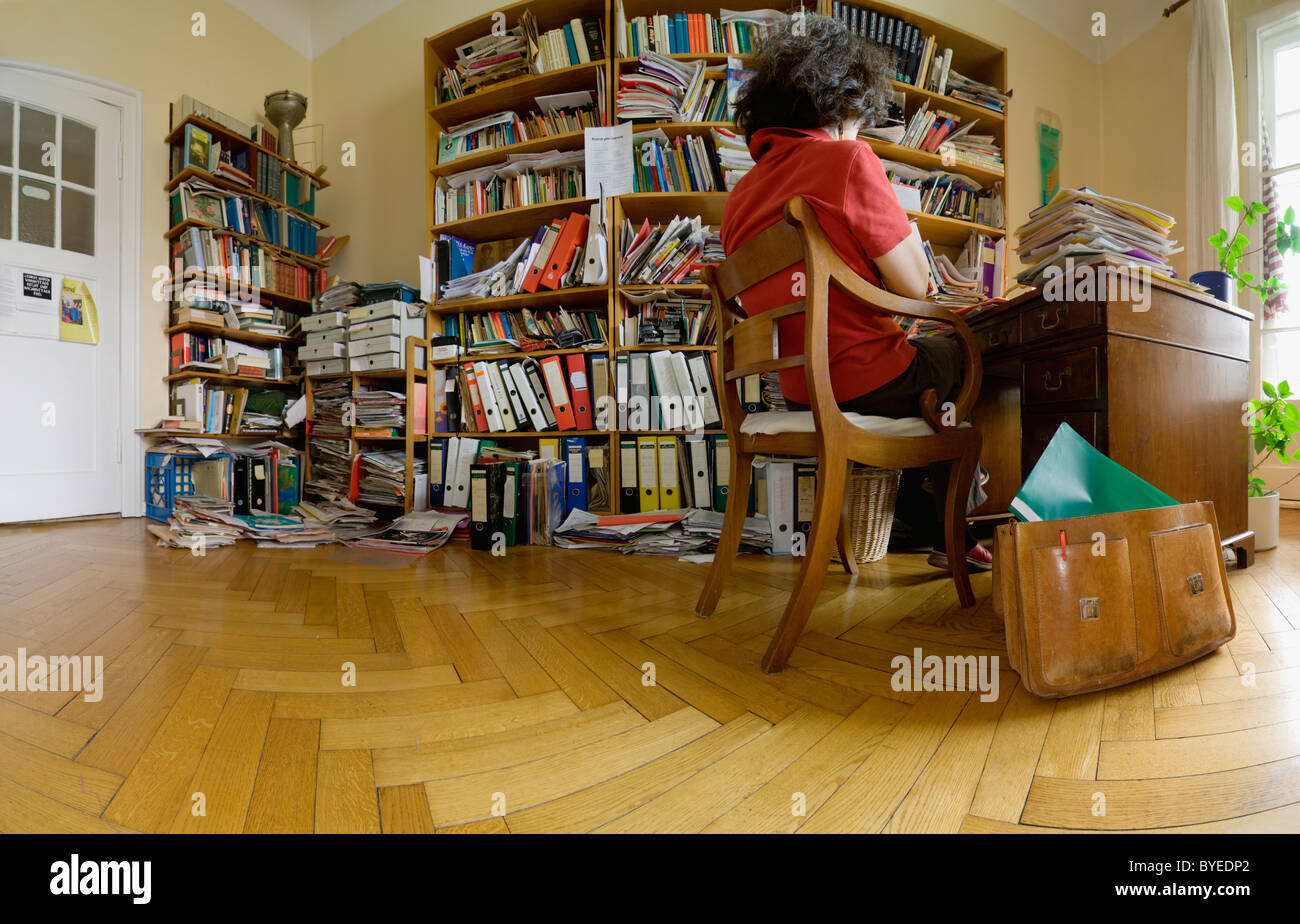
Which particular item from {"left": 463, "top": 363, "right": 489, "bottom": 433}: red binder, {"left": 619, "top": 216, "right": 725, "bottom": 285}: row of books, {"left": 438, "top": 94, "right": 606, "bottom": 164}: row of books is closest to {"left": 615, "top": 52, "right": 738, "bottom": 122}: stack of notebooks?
{"left": 438, "top": 94, "right": 606, "bottom": 164}: row of books

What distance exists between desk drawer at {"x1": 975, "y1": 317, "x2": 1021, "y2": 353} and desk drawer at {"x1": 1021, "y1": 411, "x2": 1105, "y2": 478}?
0.19 metres

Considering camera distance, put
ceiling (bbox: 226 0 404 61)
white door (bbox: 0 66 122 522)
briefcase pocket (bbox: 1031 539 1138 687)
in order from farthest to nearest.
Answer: ceiling (bbox: 226 0 404 61), white door (bbox: 0 66 122 522), briefcase pocket (bbox: 1031 539 1138 687)

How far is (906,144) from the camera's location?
259 cm

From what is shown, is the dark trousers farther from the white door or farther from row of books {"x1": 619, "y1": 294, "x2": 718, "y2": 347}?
the white door

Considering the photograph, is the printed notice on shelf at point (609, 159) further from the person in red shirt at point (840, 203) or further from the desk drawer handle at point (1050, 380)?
the desk drawer handle at point (1050, 380)

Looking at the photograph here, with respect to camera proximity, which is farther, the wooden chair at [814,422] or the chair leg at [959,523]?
the chair leg at [959,523]

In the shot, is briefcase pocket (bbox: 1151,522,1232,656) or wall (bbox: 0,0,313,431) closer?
briefcase pocket (bbox: 1151,522,1232,656)

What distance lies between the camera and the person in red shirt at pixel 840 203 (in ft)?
3.49

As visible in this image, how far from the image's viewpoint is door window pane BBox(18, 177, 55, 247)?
9.30ft

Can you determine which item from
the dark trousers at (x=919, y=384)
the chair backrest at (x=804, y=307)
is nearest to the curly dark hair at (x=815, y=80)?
the chair backrest at (x=804, y=307)

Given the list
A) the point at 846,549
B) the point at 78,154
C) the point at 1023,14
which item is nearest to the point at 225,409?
the point at 78,154

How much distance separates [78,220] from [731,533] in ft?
12.6

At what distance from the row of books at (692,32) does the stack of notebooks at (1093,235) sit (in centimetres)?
166
